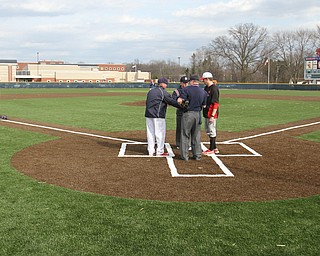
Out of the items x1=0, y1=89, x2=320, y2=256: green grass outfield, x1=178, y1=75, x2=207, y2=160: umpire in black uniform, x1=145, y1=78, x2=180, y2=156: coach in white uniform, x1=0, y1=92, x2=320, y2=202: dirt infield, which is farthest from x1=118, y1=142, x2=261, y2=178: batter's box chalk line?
x1=0, y1=89, x2=320, y2=256: green grass outfield

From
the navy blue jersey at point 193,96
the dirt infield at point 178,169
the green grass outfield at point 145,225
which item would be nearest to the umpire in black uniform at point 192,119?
the navy blue jersey at point 193,96

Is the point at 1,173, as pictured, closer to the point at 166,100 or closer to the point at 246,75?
the point at 166,100

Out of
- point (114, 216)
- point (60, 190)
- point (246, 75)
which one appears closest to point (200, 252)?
point (114, 216)

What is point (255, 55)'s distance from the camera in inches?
3740

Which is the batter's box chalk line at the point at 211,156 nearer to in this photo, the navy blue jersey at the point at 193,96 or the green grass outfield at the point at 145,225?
the navy blue jersey at the point at 193,96

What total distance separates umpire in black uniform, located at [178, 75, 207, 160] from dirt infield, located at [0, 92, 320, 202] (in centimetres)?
31

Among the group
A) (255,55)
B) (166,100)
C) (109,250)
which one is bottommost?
(109,250)

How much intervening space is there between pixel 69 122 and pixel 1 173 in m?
8.83

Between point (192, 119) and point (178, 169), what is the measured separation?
1357 millimetres

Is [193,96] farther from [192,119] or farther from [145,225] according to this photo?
[145,225]

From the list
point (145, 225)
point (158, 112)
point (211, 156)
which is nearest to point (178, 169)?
point (211, 156)

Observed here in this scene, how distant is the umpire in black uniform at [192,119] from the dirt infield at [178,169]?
0.31 meters

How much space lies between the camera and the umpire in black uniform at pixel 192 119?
8.30 m

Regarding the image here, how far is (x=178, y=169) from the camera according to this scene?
24.7ft
